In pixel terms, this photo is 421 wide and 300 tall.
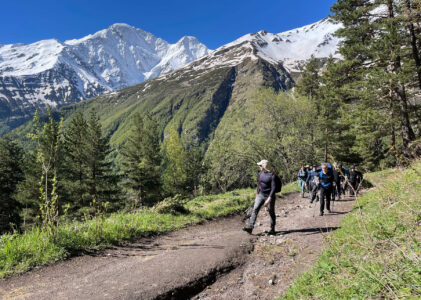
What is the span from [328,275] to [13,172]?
38.6 m

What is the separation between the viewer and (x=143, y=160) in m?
30.6

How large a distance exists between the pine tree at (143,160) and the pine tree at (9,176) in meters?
13.2

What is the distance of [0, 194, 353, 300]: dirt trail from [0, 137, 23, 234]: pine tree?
97.5 feet

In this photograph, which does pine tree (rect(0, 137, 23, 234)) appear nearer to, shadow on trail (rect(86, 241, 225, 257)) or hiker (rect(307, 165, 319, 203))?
shadow on trail (rect(86, 241, 225, 257))

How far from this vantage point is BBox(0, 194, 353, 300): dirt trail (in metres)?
4.23

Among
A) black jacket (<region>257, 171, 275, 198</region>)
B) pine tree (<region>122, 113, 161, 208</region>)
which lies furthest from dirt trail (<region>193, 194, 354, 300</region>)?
pine tree (<region>122, 113, 161, 208</region>)

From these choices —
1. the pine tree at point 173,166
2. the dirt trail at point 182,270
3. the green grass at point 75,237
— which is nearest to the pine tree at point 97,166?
the pine tree at point 173,166

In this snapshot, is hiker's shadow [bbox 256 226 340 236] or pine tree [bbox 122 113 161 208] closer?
hiker's shadow [bbox 256 226 340 236]

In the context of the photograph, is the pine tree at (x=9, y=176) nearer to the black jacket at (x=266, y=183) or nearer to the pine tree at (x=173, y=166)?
the pine tree at (x=173, y=166)

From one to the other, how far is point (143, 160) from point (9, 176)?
1720 cm

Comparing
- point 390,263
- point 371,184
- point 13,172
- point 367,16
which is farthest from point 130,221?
point 13,172

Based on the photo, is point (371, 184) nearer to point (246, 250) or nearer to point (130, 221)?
point (246, 250)

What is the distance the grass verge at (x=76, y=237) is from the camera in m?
5.11

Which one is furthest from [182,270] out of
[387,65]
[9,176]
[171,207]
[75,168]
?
[9,176]
